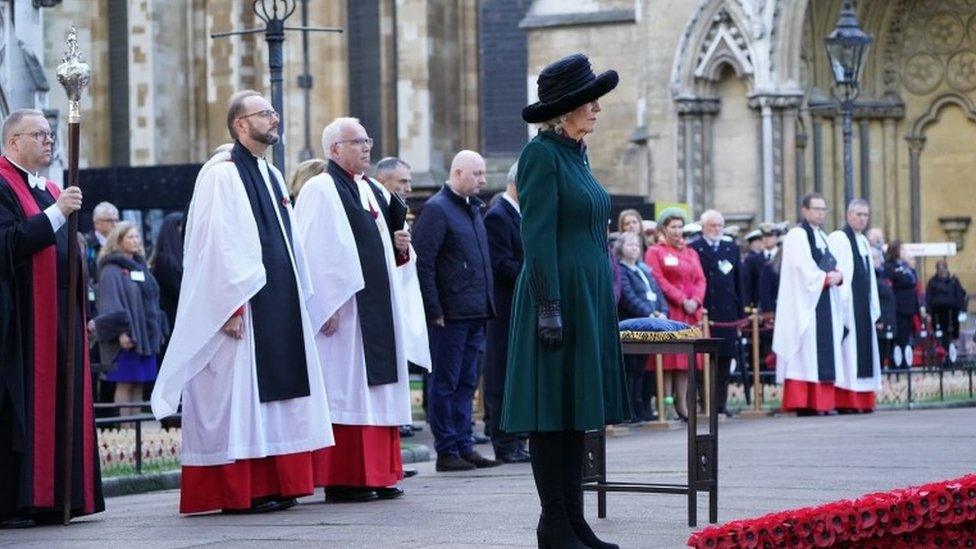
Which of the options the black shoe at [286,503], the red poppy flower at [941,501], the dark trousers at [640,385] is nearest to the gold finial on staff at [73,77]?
the black shoe at [286,503]

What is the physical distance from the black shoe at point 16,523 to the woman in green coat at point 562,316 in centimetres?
309

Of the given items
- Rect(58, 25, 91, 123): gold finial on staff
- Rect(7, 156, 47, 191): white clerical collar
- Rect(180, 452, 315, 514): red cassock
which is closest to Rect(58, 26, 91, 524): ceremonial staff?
Rect(58, 25, 91, 123): gold finial on staff

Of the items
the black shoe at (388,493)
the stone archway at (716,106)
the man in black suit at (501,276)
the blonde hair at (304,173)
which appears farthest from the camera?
the stone archway at (716,106)

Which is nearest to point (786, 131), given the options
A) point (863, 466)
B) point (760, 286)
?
point (760, 286)

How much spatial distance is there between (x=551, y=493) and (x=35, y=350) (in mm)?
3298

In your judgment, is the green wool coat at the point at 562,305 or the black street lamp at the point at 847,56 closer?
the green wool coat at the point at 562,305

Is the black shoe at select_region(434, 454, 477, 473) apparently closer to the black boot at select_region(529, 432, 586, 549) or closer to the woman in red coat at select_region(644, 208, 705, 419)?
the black boot at select_region(529, 432, 586, 549)

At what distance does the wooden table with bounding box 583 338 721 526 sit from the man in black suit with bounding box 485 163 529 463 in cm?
409

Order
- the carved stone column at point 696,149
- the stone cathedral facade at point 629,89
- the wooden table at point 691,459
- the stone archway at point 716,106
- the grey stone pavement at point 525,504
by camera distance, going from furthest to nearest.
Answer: the carved stone column at point 696,149 → the stone cathedral facade at point 629,89 → the stone archway at point 716,106 → the wooden table at point 691,459 → the grey stone pavement at point 525,504

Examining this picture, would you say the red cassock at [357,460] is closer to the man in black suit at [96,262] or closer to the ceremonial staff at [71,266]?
the ceremonial staff at [71,266]

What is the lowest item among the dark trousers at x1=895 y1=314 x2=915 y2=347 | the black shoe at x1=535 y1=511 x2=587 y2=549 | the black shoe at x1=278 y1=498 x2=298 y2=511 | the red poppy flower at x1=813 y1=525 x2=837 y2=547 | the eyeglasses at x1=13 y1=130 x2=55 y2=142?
the black shoe at x1=278 y1=498 x2=298 y2=511

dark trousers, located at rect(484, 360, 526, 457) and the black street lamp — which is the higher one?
the black street lamp

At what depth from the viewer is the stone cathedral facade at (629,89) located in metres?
28.6

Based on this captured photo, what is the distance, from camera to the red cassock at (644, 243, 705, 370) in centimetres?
1852
